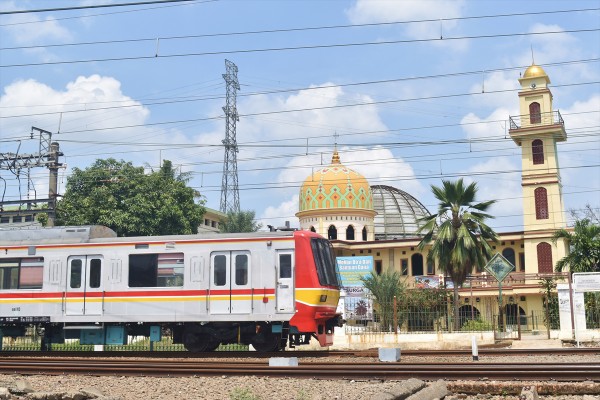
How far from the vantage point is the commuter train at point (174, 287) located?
2023cm

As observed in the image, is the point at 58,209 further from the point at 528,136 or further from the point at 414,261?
the point at 528,136

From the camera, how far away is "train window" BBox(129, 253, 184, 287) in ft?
68.9

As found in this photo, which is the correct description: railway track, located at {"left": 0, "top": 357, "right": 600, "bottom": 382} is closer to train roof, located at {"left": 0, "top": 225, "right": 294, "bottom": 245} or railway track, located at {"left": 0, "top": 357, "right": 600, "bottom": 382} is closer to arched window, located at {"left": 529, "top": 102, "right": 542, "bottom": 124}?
train roof, located at {"left": 0, "top": 225, "right": 294, "bottom": 245}

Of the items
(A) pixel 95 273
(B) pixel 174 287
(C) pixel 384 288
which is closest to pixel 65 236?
(A) pixel 95 273

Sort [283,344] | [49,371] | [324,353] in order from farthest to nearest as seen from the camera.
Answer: [283,344] → [324,353] → [49,371]

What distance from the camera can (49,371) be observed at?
15.8m

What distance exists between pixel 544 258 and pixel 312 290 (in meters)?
38.9

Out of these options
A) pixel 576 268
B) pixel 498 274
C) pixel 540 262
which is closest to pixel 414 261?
pixel 540 262

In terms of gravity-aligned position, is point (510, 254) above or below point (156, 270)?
above

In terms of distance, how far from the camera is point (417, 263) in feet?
202

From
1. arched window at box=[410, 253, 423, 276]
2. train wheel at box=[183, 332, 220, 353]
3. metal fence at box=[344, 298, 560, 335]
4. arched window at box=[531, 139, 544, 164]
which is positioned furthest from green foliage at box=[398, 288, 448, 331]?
arched window at box=[410, 253, 423, 276]

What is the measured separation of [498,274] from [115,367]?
14906 millimetres

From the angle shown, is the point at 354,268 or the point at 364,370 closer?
the point at 364,370

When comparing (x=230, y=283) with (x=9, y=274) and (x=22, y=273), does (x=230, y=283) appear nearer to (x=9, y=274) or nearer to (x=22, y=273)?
(x=22, y=273)
